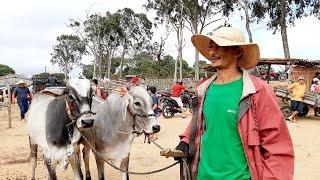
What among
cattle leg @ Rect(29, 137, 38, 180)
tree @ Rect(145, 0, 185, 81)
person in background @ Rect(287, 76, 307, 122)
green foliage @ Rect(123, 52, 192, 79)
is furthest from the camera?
green foliage @ Rect(123, 52, 192, 79)

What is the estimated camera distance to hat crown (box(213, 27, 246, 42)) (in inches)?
99.3

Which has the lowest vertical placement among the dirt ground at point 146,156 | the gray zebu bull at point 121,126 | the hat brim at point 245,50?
the dirt ground at point 146,156

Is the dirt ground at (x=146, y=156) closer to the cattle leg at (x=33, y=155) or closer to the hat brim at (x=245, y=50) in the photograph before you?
the cattle leg at (x=33, y=155)

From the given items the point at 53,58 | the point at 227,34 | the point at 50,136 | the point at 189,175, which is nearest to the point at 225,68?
the point at 227,34

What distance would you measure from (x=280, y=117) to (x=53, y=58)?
221ft

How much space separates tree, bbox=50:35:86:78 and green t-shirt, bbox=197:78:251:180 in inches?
2294

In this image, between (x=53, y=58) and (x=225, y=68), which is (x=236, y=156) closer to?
(x=225, y=68)

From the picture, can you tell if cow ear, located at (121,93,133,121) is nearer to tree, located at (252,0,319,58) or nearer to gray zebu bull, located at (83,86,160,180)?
gray zebu bull, located at (83,86,160,180)

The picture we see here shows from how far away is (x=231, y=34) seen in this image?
253cm

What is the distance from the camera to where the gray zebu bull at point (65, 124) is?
4.91 metres

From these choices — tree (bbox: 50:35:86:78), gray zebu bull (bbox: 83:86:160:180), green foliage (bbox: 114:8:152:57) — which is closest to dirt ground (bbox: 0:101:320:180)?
gray zebu bull (bbox: 83:86:160:180)

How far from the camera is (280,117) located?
7.66 feet

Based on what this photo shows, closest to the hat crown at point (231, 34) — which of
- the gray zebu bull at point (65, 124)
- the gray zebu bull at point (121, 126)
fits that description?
the gray zebu bull at point (65, 124)

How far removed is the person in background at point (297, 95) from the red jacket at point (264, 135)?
529 inches
